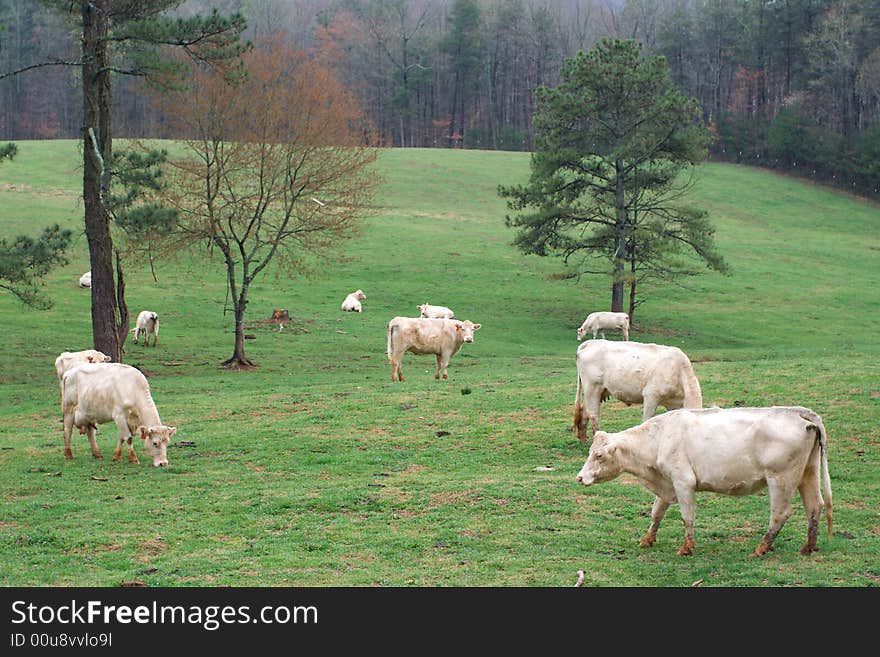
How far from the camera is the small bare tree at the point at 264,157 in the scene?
29.9 metres

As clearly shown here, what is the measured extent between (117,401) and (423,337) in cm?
1087

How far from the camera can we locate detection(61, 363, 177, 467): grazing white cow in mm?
15453

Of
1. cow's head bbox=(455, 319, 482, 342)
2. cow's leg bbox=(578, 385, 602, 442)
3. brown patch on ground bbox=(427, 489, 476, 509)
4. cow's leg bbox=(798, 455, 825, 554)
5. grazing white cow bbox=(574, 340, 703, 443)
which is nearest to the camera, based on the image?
cow's leg bbox=(798, 455, 825, 554)

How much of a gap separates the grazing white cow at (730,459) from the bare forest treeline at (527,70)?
74380 mm

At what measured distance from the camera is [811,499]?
9.96m

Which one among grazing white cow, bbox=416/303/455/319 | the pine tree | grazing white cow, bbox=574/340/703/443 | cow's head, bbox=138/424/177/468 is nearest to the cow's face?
grazing white cow, bbox=574/340/703/443

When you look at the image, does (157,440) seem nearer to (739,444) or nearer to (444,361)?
(739,444)

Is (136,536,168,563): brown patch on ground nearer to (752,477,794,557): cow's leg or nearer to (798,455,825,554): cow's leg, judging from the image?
(752,477,794,557): cow's leg

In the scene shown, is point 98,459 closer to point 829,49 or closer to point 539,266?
point 539,266

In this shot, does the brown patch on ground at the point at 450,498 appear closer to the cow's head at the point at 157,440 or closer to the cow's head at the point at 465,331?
the cow's head at the point at 157,440

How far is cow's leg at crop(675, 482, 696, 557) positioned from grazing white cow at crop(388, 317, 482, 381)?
49.6 ft

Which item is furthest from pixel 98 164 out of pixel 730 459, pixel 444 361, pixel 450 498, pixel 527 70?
pixel 527 70

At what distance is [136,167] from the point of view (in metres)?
24.9

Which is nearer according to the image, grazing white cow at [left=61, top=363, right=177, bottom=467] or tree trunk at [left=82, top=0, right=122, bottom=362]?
grazing white cow at [left=61, top=363, right=177, bottom=467]
